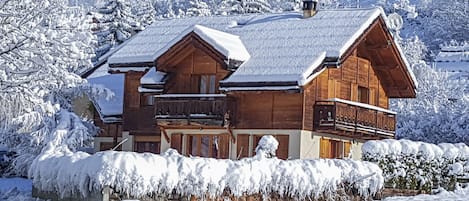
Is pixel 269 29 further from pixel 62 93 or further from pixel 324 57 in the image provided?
pixel 62 93

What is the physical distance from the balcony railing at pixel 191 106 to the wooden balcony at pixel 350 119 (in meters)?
3.48

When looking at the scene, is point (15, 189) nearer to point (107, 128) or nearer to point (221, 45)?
point (221, 45)

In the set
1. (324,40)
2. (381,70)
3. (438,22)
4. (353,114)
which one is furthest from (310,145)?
(438,22)

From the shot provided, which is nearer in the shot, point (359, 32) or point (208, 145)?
point (359, 32)

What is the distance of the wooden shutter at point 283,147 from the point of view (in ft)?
101

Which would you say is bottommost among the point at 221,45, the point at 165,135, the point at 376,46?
the point at 165,135

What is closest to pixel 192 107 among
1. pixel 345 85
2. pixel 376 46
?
pixel 345 85

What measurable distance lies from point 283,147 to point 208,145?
10.5ft

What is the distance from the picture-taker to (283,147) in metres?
31.2

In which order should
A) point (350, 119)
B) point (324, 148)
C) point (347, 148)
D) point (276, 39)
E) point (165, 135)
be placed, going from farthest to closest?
1. point (276, 39)
2. point (347, 148)
3. point (165, 135)
4. point (324, 148)
5. point (350, 119)

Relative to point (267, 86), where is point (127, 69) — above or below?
above

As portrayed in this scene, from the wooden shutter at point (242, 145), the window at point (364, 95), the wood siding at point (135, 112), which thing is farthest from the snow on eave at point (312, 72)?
the wood siding at point (135, 112)

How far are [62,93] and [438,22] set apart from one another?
8184 cm

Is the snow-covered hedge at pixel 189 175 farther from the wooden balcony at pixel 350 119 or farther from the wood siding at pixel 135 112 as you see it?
the wood siding at pixel 135 112
